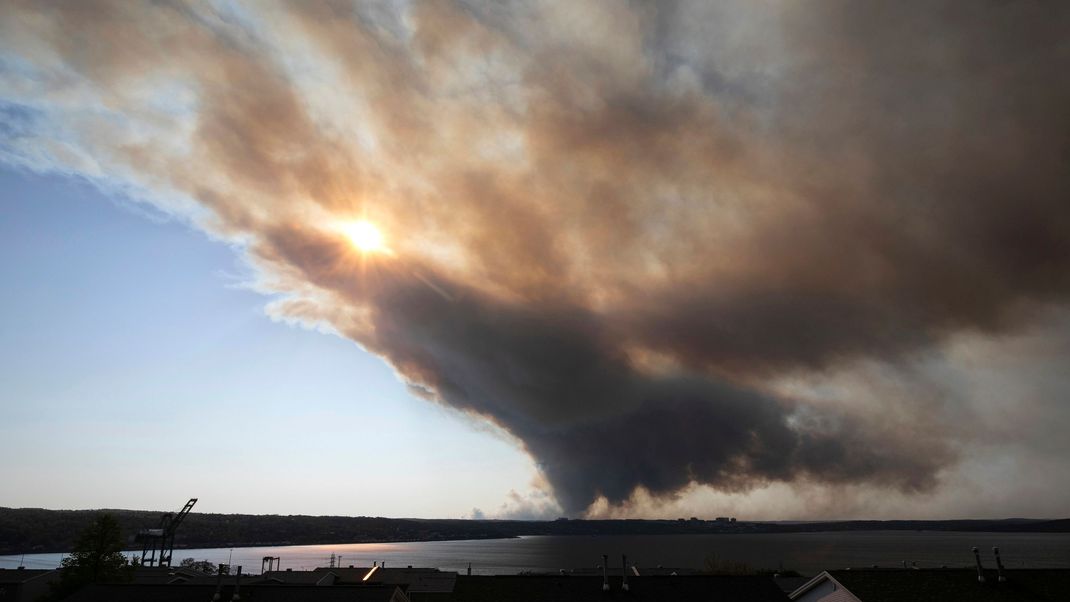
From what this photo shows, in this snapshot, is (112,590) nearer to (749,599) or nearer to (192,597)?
(192,597)

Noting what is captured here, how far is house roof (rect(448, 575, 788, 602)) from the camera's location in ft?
176

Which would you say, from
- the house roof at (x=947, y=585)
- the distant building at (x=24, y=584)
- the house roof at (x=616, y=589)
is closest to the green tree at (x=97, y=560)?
the distant building at (x=24, y=584)

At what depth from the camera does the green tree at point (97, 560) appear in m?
73.5

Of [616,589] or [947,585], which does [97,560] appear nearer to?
[616,589]

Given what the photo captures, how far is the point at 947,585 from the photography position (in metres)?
49.5

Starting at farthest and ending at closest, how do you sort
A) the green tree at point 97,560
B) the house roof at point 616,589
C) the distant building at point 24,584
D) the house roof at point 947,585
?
the distant building at point 24,584 → the green tree at point 97,560 → the house roof at point 616,589 → the house roof at point 947,585

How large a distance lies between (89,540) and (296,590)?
46.5m

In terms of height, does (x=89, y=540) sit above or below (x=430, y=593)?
above

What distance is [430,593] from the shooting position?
68.6 meters

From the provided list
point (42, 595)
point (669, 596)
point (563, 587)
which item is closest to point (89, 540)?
point (42, 595)

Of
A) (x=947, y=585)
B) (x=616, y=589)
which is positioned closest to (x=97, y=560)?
(x=616, y=589)

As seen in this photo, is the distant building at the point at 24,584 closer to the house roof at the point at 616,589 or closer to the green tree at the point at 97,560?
the green tree at the point at 97,560

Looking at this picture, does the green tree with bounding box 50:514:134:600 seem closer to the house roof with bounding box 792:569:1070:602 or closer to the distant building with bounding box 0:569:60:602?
the distant building with bounding box 0:569:60:602

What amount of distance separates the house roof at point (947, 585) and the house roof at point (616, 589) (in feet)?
21.0
